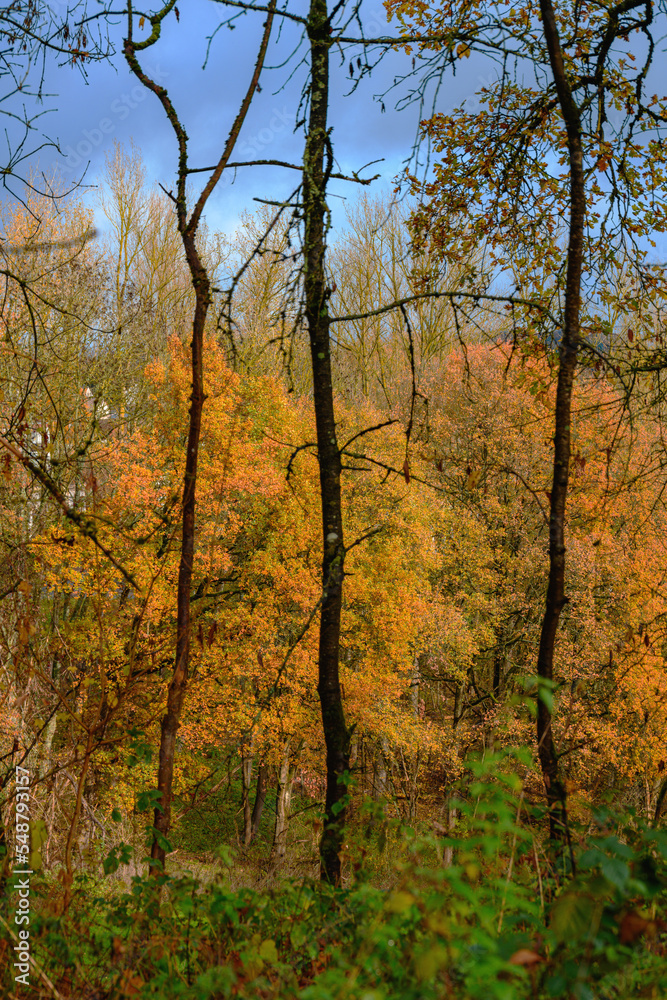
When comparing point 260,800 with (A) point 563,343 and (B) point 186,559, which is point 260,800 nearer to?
(B) point 186,559

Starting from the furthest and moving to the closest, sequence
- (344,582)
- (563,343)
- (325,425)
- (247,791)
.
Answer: (344,582) → (247,791) → (325,425) → (563,343)

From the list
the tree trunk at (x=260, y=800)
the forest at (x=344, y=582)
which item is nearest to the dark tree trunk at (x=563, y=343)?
the forest at (x=344, y=582)

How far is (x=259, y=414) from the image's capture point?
18297 millimetres

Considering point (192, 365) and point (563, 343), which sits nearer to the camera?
point (192, 365)

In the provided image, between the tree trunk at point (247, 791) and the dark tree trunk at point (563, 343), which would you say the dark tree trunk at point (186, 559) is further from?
the tree trunk at point (247, 791)

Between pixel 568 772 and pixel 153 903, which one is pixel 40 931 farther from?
pixel 568 772

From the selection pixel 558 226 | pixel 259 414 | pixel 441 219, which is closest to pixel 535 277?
pixel 558 226

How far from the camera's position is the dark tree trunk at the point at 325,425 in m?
3.72

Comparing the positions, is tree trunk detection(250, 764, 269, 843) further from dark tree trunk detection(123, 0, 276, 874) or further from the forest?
dark tree trunk detection(123, 0, 276, 874)

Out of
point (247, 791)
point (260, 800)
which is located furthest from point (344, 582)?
point (260, 800)

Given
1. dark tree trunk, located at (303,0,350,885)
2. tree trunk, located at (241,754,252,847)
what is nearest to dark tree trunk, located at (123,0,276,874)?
dark tree trunk, located at (303,0,350,885)

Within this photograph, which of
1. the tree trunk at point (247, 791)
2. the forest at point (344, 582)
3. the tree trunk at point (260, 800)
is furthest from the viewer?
the tree trunk at point (260, 800)

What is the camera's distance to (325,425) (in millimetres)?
4105

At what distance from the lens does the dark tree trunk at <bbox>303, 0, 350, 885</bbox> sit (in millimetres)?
3719
